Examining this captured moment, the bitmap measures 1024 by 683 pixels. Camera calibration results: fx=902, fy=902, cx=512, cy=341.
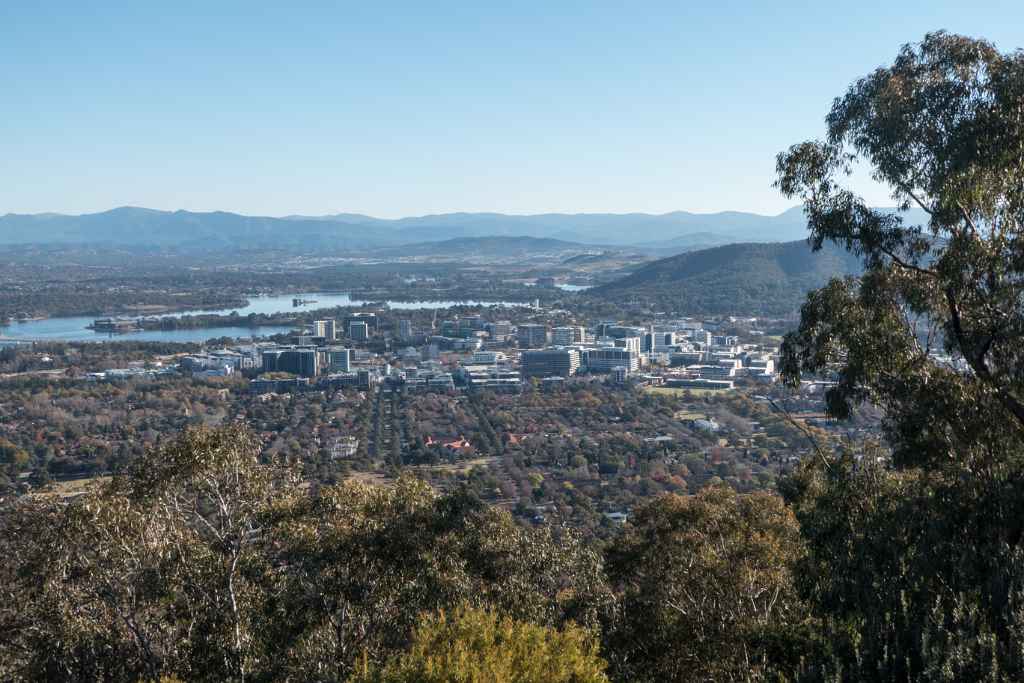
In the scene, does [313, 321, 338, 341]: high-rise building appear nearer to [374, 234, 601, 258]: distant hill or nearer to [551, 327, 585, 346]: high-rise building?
[551, 327, 585, 346]: high-rise building

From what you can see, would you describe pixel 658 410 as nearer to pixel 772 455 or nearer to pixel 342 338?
pixel 772 455

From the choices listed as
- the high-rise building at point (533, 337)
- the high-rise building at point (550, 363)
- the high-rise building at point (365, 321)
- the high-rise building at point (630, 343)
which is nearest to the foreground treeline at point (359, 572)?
the high-rise building at point (550, 363)

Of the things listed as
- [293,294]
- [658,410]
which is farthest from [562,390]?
[293,294]

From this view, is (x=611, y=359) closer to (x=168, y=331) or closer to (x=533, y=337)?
(x=533, y=337)

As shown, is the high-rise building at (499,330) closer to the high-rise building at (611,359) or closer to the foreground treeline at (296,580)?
the high-rise building at (611,359)

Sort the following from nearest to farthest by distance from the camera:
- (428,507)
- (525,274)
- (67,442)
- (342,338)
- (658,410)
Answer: (428,507)
(67,442)
(658,410)
(342,338)
(525,274)

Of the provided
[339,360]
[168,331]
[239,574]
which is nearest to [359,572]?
[239,574]
